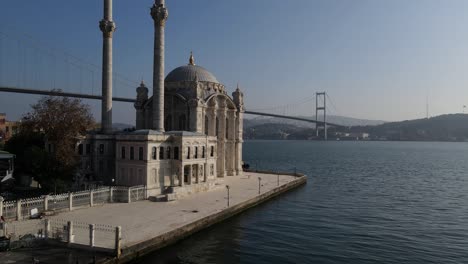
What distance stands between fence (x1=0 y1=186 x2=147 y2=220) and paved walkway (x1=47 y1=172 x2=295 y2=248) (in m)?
0.75

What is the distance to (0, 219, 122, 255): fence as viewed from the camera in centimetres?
1797

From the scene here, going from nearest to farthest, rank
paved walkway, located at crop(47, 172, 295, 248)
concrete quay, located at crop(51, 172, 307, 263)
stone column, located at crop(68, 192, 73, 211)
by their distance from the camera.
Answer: concrete quay, located at crop(51, 172, 307, 263)
paved walkway, located at crop(47, 172, 295, 248)
stone column, located at crop(68, 192, 73, 211)

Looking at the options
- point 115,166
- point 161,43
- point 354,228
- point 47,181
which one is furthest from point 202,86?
point 354,228

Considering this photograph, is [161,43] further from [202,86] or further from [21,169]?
[21,169]

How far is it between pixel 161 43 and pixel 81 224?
20.0m

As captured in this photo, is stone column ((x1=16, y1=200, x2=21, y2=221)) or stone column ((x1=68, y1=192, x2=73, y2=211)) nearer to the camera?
stone column ((x1=16, y1=200, x2=21, y2=221))

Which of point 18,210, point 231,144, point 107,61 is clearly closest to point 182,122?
point 231,144

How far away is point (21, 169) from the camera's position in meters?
36.8

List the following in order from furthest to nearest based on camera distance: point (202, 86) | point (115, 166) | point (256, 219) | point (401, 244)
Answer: point (202, 86) → point (115, 166) → point (256, 219) → point (401, 244)

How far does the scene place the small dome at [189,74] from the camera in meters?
45.5

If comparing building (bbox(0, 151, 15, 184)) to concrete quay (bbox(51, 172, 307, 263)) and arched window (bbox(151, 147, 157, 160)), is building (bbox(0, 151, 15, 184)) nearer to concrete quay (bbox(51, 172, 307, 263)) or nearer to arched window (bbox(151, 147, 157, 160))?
concrete quay (bbox(51, 172, 307, 263))

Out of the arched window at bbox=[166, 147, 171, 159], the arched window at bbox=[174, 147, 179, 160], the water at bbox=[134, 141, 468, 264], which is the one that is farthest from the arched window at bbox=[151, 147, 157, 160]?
the water at bbox=[134, 141, 468, 264]

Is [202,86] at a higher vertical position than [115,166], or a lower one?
higher

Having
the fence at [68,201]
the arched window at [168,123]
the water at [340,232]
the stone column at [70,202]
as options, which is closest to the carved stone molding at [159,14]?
the arched window at [168,123]
